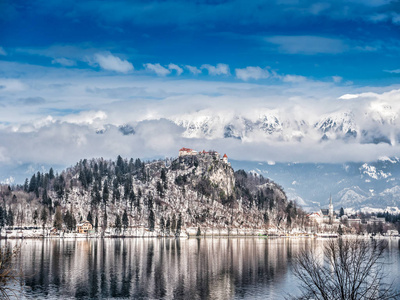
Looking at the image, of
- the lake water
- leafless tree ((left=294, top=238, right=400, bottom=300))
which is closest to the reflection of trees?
the lake water

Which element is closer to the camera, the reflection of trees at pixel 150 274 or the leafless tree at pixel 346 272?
the leafless tree at pixel 346 272

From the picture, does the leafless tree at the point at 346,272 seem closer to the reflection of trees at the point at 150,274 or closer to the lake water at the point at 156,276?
the lake water at the point at 156,276

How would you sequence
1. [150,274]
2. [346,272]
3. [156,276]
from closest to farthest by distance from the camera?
1. [346,272]
2. [156,276]
3. [150,274]

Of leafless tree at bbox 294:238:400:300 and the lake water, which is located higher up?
leafless tree at bbox 294:238:400:300

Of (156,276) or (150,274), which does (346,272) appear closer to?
(156,276)

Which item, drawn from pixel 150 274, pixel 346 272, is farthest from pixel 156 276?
pixel 346 272

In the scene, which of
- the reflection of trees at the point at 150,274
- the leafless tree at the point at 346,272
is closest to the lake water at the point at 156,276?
the reflection of trees at the point at 150,274

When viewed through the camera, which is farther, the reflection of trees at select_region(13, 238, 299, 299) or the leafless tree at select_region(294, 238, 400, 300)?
the reflection of trees at select_region(13, 238, 299, 299)

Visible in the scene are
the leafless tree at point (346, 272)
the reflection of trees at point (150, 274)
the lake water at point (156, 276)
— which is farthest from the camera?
the reflection of trees at point (150, 274)

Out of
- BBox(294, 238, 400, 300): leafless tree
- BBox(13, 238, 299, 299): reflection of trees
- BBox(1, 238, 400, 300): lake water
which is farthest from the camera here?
BBox(13, 238, 299, 299): reflection of trees

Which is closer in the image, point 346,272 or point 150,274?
point 346,272

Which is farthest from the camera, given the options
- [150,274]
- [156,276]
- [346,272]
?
[150,274]

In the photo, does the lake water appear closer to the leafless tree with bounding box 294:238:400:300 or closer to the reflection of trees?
the reflection of trees

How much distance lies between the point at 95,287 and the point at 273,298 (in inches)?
1341
